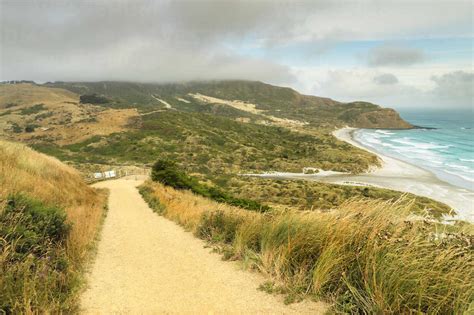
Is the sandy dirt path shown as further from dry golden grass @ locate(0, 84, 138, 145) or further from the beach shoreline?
dry golden grass @ locate(0, 84, 138, 145)

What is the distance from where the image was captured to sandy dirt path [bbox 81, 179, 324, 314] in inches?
175

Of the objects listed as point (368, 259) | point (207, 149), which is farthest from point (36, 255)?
point (207, 149)

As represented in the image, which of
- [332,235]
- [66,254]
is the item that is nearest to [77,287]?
[66,254]

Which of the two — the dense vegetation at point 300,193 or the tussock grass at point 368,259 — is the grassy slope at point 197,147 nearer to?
the dense vegetation at point 300,193

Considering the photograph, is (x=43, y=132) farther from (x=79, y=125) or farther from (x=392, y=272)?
(x=392, y=272)

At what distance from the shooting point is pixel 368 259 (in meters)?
4.11

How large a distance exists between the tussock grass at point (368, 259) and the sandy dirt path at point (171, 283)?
42 centimetres

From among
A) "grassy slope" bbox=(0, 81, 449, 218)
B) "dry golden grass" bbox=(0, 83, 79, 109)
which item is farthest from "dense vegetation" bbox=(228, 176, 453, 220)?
"dry golden grass" bbox=(0, 83, 79, 109)

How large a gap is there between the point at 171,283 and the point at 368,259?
3308 millimetres

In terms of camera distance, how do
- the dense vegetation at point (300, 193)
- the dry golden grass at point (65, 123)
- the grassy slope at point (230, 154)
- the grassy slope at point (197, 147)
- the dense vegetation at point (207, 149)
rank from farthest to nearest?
the dry golden grass at point (65, 123) → the dense vegetation at point (207, 149) → the grassy slope at point (197, 147) → the grassy slope at point (230, 154) → the dense vegetation at point (300, 193)

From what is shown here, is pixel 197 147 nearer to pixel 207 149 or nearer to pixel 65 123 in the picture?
pixel 207 149

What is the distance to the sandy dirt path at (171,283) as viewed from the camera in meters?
4.44

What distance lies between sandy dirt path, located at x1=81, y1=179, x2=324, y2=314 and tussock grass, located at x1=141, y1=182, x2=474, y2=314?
16.6 inches

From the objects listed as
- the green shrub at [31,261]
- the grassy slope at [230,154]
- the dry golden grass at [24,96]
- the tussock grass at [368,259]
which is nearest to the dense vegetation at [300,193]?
the grassy slope at [230,154]
